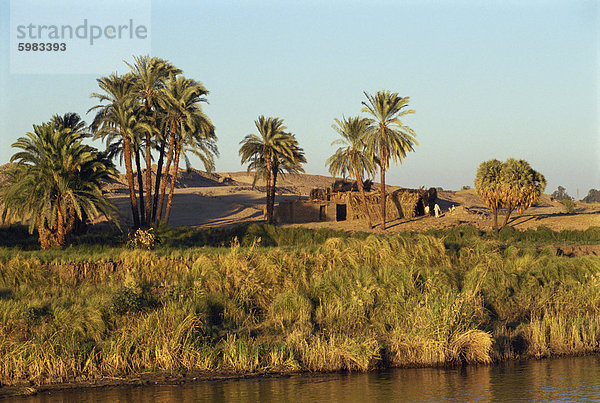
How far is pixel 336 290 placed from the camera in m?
25.2

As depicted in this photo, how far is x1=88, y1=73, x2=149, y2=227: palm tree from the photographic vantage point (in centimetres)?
5056

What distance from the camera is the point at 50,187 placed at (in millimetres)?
36281

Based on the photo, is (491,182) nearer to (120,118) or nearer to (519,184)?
(519,184)

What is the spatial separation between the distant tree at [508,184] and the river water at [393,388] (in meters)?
41.8

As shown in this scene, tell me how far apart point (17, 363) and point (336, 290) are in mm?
10494

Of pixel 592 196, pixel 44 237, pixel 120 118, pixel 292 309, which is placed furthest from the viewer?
pixel 592 196

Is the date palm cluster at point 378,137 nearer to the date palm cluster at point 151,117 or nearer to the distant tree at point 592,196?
the date palm cluster at point 151,117

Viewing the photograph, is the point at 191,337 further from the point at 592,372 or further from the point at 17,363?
the point at 592,372

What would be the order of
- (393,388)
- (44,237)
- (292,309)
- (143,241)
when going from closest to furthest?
(393,388)
(292,309)
(143,241)
(44,237)

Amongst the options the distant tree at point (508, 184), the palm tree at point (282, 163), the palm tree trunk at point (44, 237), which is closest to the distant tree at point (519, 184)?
the distant tree at point (508, 184)

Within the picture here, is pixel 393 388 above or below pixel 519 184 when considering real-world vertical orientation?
below

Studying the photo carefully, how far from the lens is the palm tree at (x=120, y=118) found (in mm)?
50562

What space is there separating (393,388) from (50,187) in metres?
23.7

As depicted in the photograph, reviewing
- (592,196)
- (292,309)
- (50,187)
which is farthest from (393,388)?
(592,196)
